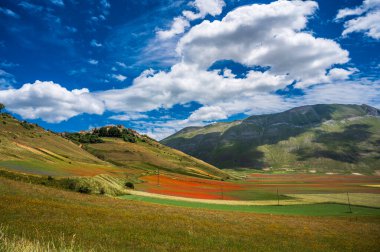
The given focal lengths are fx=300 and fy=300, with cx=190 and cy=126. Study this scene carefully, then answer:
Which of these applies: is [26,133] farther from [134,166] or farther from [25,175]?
[25,175]

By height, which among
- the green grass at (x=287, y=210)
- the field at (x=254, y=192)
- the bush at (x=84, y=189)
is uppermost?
the bush at (x=84, y=189)

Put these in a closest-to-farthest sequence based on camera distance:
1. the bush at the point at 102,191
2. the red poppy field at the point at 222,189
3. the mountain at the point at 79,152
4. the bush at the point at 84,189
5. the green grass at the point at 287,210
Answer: the bush at the point at 84,189, the green grass at the point at 287,210, the bush at the point at 102,191, the red poppy field at the point at 222,189, the mountain at the point at 79,152

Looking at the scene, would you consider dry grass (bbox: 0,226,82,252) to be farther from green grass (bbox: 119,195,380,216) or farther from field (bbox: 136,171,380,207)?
field (bbox: 136,171,380,207)

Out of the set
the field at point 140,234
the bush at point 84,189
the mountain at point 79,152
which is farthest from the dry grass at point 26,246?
the mountain at point 79,152

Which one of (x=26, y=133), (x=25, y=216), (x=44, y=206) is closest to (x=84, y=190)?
(x=44, y=206)

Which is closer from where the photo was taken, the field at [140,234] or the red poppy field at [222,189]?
the field at [140,234]

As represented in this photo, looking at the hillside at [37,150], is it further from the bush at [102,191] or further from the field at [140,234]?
the field at [140,234]

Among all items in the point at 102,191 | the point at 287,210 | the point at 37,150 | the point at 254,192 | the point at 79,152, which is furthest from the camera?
the point at 79,152

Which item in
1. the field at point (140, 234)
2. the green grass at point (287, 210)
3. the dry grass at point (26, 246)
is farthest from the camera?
the green grass at point (287, 210)

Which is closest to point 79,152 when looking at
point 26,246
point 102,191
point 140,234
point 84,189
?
point 102,191

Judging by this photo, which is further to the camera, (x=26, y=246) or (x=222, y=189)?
(x=222, y=189)

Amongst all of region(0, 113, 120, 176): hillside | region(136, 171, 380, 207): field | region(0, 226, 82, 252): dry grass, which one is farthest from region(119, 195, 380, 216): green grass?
region(0, 226, 82, 252): dry grass

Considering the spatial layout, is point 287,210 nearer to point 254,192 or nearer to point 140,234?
point 254,192

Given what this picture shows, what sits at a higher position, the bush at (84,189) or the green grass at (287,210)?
the bush at (84,189)
